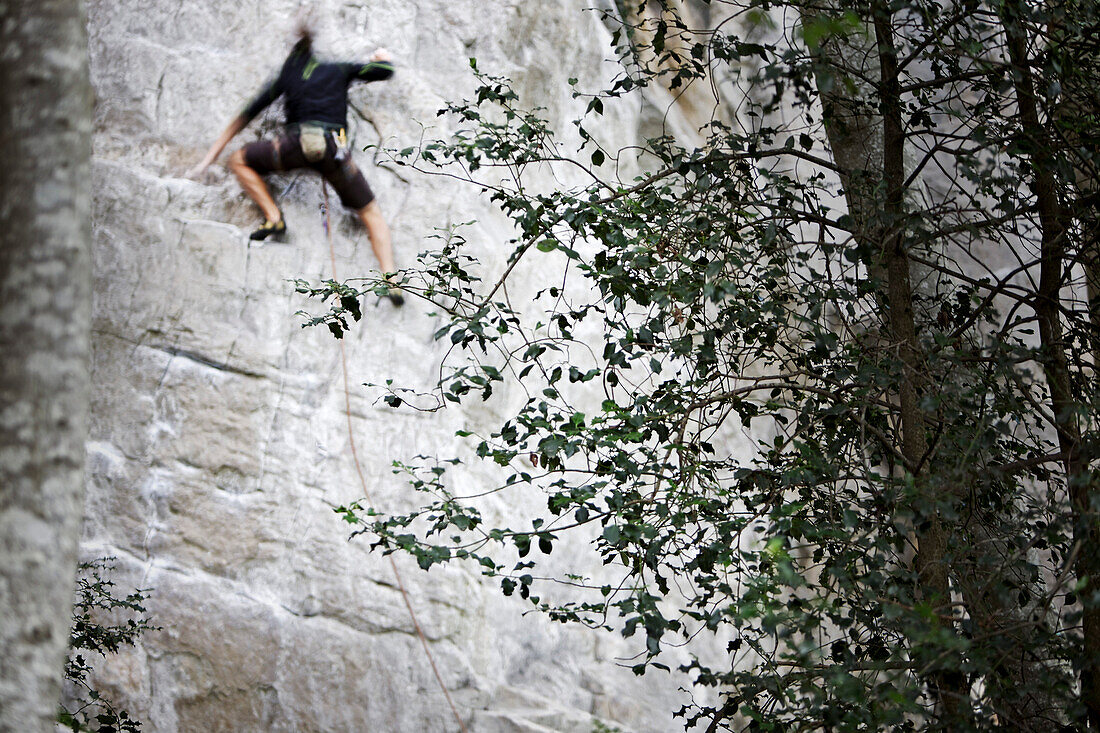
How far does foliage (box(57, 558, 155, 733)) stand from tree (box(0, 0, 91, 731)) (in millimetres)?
2280

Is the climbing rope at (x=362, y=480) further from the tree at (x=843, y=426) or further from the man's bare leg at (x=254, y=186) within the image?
the tree at (x=843, y=426)

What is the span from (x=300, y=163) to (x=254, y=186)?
0.25m

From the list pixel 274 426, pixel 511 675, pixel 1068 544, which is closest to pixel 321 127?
pixel 274 426

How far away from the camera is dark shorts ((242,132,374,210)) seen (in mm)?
4980

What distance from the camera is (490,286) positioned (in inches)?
203

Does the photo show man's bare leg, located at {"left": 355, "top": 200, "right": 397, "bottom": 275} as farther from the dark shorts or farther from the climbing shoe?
the climbing shoe

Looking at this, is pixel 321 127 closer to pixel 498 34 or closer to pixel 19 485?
pixel 498 34

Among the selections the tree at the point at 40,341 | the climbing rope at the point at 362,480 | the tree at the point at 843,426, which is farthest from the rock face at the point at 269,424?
the tree at the point at 40,341

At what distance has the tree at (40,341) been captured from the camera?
4.96ft

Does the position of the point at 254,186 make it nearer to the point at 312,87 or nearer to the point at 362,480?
the point at 312,87

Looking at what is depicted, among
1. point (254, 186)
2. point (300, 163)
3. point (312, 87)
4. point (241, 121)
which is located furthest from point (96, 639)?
point (312, 87)

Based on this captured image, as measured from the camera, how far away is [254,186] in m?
4.97

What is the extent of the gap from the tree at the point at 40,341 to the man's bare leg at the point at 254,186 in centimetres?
338

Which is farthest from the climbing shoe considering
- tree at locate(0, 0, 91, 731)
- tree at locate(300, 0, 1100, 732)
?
tree at locate(0, 0, 91, 731)
